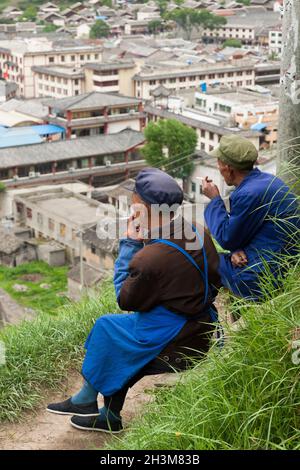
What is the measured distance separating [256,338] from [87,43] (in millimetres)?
32793

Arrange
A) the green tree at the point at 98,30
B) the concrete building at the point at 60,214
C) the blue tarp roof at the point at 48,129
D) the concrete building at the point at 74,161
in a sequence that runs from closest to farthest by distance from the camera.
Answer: the concrete building at the point at 60,214, the concrete building at the point at 74,161, the blue tarp roof at the point at 48,129, the green tree at the point at 98,30

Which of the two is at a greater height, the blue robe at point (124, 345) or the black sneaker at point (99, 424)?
the blue robe at point (124, 345)

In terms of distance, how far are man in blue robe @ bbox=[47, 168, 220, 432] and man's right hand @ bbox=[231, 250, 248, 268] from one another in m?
0.18

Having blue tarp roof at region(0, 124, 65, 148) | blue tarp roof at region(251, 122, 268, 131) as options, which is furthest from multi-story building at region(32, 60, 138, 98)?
blue tarp roof at region(251, 122, 268, 131)

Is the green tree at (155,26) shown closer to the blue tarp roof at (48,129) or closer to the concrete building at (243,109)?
the concrete building at (243,109)

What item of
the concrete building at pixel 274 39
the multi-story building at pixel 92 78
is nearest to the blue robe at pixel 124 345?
the multi-story building at pixel 92 78

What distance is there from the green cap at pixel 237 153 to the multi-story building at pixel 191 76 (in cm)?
2323

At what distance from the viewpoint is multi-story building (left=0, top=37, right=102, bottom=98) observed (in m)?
29.2

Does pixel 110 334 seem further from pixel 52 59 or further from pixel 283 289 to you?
pixel 52 59

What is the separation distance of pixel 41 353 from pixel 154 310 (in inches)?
30.9

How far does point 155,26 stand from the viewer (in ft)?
137

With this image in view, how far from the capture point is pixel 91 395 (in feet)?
7.24

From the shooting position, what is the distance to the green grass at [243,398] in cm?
168

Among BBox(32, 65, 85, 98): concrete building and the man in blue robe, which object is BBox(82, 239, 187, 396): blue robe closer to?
the man in blue robe
